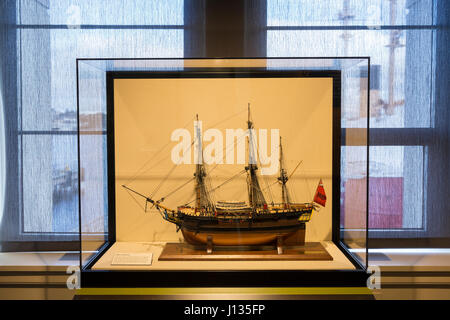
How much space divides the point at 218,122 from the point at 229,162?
19 centimetres

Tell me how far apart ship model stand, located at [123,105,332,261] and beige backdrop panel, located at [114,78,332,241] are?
36 mm

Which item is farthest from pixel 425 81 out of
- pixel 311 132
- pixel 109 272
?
pixel 109 272

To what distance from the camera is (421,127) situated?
7.40 feet

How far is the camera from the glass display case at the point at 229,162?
5.90 ft

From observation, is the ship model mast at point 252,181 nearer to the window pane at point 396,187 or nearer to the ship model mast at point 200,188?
the ship model mast at point 200,188

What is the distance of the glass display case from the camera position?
180cm

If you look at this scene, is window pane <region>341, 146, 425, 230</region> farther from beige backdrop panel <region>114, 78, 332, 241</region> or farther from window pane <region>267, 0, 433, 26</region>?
window pane <region>267, 0, 433, 26</region>

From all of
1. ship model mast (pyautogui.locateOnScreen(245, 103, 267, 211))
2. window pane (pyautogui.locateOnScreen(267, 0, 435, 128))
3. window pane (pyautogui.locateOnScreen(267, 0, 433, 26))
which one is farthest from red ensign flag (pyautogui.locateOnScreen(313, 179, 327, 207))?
window pane (pyautogui.locateOnScreen(267, 0, 433, 26))

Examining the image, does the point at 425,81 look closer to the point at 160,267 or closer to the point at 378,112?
the point at 378,112

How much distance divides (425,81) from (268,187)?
113 cm

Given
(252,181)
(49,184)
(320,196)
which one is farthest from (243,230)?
(49,184)

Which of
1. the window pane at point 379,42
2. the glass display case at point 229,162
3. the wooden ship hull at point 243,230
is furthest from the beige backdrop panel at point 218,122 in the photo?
the window pane at point 379,42

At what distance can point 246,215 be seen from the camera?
1.87 meters

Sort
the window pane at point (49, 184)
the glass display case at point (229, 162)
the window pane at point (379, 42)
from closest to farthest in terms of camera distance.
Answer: the glass display case at point (229, 162) < the window pane at point (379, 42) < the window pane at point (49, 184)
